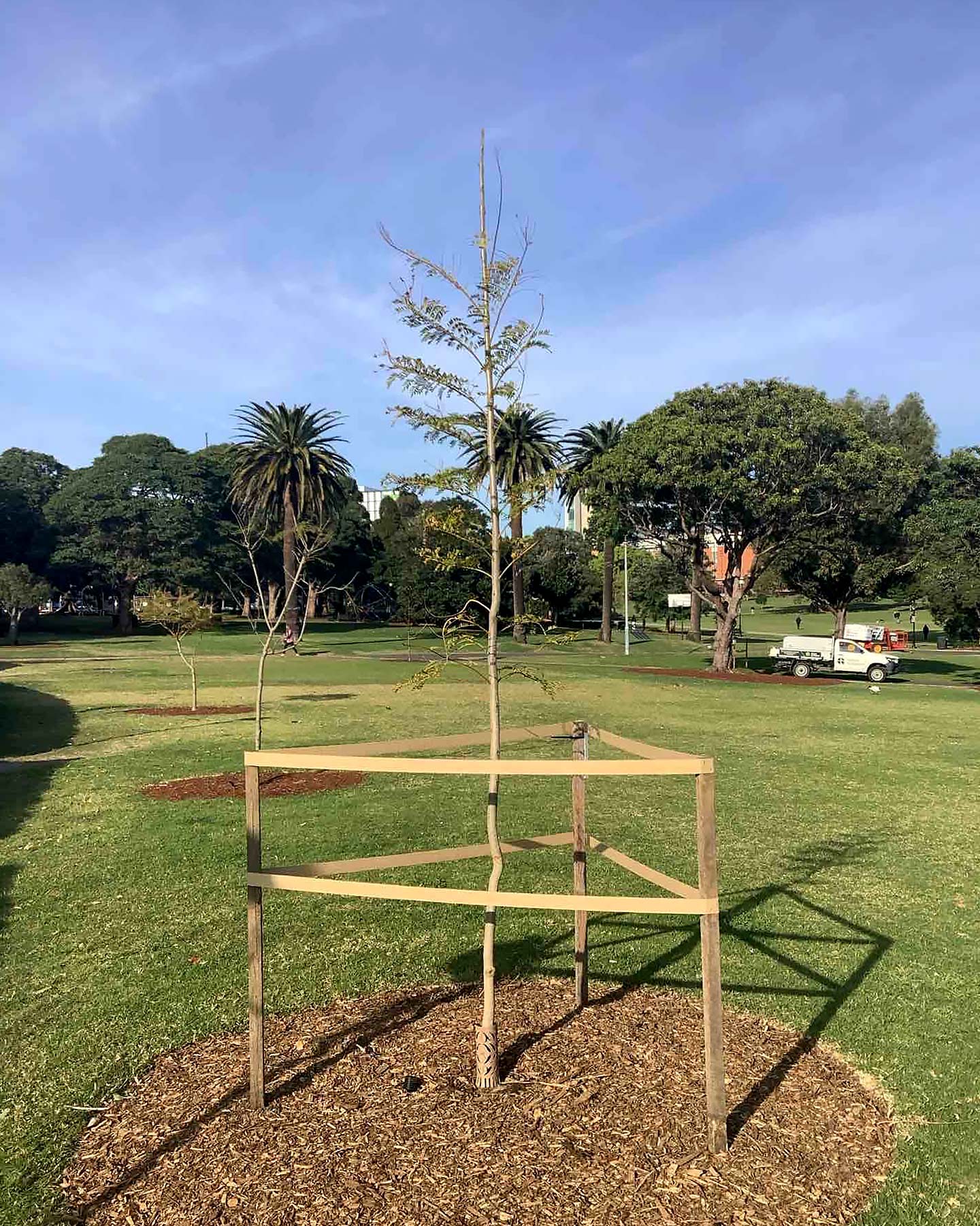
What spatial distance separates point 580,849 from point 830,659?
107ft

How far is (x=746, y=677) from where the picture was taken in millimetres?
31531

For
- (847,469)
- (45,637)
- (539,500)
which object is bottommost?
(45,637)

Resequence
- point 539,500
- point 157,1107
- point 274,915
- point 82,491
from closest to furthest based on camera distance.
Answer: point 157,1107, point 539,500, point 274,915, point 82,491

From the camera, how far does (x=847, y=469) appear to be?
29406 millimetres

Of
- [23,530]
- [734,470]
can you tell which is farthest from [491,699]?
[23,530]

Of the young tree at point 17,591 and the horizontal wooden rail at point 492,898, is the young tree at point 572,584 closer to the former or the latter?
the young tree at point 17,591

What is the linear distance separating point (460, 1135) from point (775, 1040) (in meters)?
1.82

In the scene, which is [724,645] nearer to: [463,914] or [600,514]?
[600,514]

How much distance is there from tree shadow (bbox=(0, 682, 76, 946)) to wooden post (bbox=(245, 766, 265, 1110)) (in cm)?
349

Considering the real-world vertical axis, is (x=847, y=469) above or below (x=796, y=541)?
above

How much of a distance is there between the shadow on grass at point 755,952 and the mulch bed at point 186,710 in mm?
14563

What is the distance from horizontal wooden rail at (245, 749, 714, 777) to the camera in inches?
126

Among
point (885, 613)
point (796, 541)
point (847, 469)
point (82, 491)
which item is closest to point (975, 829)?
point (847, 469)

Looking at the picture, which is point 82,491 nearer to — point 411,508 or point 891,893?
point 411,508
